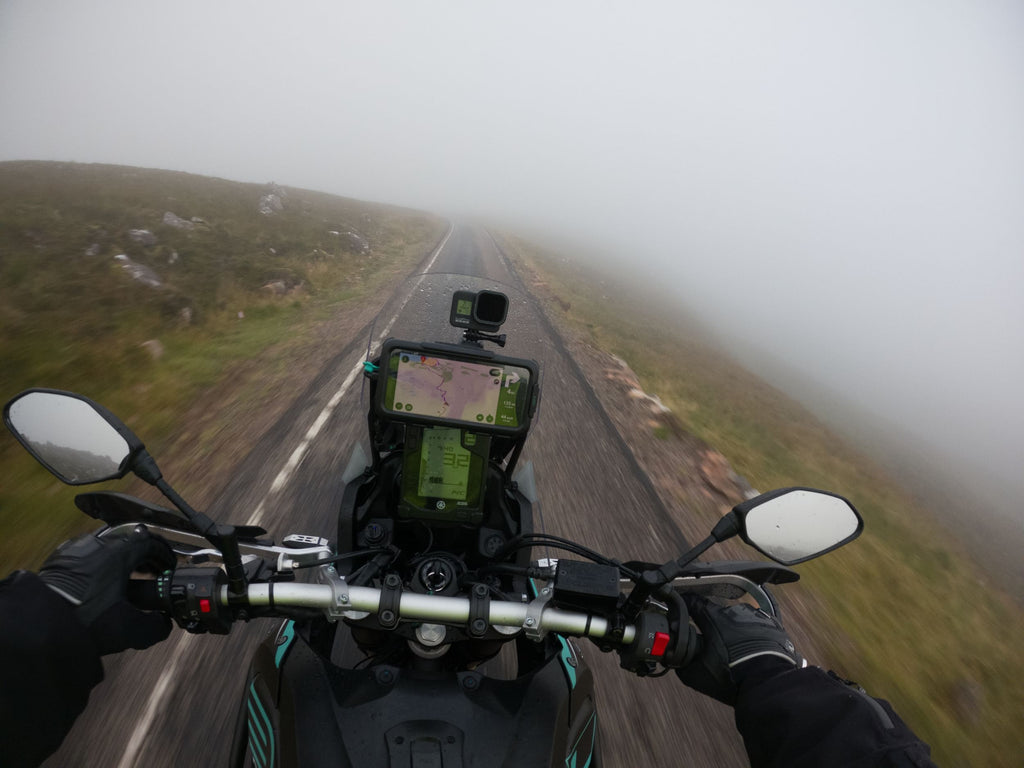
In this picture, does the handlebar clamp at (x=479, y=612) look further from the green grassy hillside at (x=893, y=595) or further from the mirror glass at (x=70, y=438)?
the green grassy hillside at (x=893, y=595)

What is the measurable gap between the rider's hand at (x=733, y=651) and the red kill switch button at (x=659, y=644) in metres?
0.17

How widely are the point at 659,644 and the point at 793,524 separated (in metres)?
0.64

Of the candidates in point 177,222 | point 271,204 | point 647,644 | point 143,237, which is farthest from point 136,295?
point 271,204

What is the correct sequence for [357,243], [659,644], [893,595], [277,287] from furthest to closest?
[357,243] < [277,287] < [893,595] < [659,644]

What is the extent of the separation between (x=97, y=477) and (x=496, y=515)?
1764 mm

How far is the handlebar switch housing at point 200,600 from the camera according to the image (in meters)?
1.54

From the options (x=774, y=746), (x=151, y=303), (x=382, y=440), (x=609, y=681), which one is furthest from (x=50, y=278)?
(x=774, y=746)

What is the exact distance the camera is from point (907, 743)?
3.54 ft

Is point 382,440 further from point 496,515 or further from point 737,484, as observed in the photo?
point 737,484

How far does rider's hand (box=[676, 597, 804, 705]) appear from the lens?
1560mm

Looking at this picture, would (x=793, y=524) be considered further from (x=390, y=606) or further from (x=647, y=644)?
(x=390, y=606)

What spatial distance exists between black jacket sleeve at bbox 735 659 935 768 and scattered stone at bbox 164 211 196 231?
1994 centimetres

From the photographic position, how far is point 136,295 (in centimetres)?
966

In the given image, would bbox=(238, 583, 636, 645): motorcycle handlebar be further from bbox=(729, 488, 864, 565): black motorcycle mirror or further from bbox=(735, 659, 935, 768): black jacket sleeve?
bbox=(729, 488, 864, 565): black motorcycle mirror
